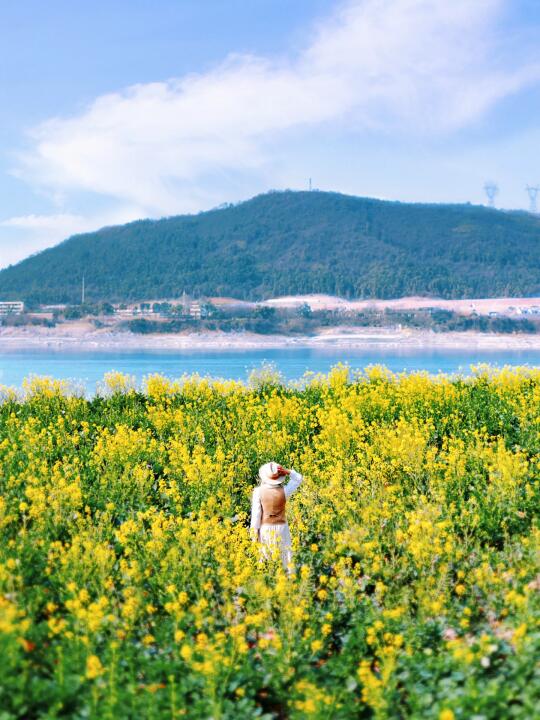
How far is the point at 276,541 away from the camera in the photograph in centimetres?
636

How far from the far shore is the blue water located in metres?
1.97

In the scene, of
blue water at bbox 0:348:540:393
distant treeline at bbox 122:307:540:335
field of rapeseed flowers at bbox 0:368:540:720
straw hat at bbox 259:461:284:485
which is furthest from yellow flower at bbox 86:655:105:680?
distant treeline at bbox 122:307:540:335

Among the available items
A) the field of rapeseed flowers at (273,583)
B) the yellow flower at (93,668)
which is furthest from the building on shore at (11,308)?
the yellow flower at (93,668)

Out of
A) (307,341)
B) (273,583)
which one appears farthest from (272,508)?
(307,341)

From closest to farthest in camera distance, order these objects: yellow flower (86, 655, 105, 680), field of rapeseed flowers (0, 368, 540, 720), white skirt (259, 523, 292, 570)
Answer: yellow flower (86, 655, 105, 680), field of rapeseed flowers (0, 368, 540, 720), white skirt (259, 523, 292, 570)

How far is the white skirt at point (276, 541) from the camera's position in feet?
20.5

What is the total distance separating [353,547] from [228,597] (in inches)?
54.5

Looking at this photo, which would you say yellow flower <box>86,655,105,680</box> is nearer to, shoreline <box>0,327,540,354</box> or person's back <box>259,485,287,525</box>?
person's back <box>259,485,287,525</box>

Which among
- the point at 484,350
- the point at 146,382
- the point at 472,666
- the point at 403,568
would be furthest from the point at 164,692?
the point at 484,350

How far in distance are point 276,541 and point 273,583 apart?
535 mm

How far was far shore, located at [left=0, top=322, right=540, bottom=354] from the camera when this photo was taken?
127 metres

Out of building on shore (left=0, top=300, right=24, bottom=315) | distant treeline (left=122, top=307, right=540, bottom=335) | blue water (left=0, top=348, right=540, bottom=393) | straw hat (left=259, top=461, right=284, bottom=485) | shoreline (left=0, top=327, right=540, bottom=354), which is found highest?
building on shore (left=0, top=300, right=24, bottom=315)

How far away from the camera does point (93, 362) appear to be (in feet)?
339

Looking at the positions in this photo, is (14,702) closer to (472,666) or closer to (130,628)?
(130,628)
